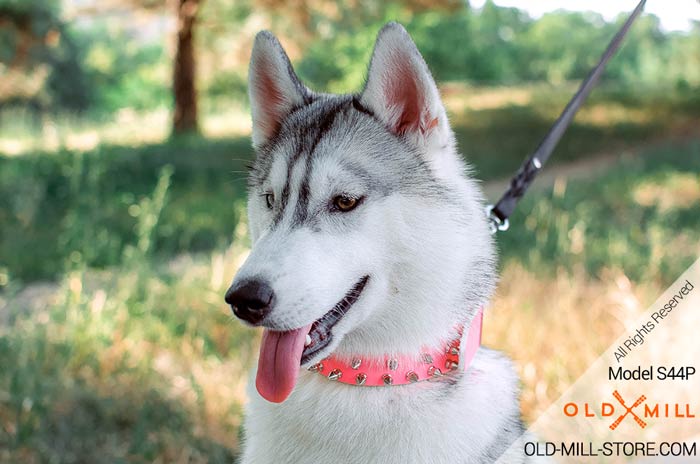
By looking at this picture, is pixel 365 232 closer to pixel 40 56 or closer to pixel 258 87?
pixel 258 87

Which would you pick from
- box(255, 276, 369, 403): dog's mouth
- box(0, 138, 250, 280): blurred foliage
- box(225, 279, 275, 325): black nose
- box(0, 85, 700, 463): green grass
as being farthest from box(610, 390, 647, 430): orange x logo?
box(0, 138, 250, 280): blurred foliage

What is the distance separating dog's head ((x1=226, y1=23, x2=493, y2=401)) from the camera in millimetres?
2203

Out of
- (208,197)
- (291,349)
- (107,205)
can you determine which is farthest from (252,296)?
(208,197)

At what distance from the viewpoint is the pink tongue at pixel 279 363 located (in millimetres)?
2258

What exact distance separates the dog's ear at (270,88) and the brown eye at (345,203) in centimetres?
55

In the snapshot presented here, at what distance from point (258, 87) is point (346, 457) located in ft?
4.54

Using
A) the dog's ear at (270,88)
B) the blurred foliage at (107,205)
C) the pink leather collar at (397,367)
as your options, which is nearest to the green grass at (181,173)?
the blurred foliage at (107,205)

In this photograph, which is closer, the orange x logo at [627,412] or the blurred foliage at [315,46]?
the orange x logo at [627,412]

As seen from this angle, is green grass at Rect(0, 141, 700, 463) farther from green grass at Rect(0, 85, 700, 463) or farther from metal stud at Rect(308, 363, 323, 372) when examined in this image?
metal stud at Rect(308, 363, 323, 372)

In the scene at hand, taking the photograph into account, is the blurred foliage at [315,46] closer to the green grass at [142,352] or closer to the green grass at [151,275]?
the green grass at [151,275]

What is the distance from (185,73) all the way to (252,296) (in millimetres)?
13497

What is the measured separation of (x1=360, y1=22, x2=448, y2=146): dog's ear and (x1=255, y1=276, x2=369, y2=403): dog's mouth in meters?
0.59

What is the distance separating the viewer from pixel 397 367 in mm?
2402

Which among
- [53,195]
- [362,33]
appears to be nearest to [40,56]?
[53,195]
